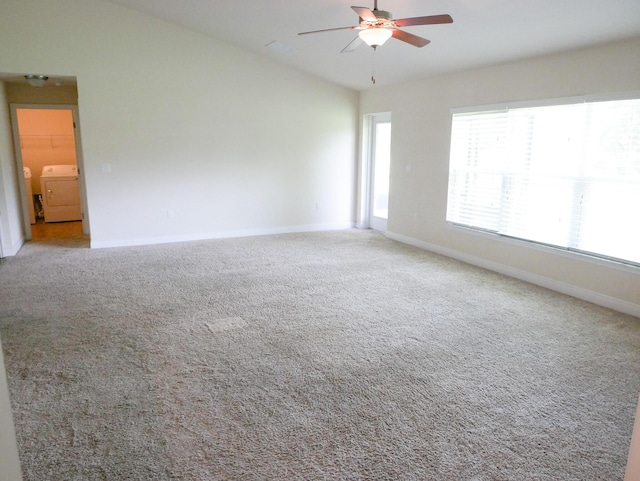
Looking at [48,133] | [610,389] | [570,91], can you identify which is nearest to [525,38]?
[570,91]

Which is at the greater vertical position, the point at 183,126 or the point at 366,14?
the point at 366,14

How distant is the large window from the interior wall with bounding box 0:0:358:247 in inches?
105

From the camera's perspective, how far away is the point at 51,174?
27.0 ft

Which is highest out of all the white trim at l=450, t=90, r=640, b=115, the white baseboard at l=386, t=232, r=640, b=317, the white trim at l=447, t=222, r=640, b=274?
the white trim at l=450, t=90, r=640, b=115

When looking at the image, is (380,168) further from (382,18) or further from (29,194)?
(29,194)

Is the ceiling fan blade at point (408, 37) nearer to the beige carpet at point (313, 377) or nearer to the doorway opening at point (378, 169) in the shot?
the beige carpet at point (313, 377)

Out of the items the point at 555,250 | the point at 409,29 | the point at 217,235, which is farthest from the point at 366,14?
the point at 217,235

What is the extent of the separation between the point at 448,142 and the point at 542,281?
2299 mm

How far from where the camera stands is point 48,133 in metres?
8.95

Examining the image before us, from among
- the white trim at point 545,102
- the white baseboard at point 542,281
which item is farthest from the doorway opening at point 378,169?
the white trim at point 545,102

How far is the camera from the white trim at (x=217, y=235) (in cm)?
662

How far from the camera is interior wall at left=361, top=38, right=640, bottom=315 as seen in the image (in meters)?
4.13

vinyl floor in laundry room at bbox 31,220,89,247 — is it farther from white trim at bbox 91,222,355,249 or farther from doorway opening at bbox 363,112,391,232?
doorway opening at bbox 363,112,391,232

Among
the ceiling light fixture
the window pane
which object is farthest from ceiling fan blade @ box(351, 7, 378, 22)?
the ceiling light fixture
